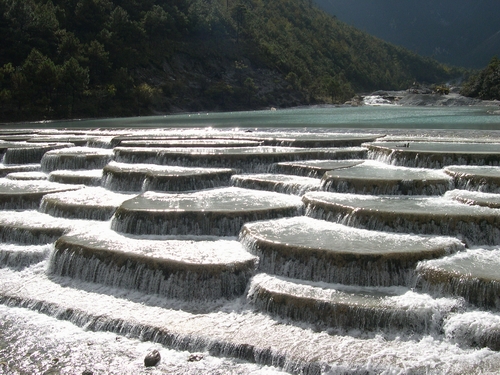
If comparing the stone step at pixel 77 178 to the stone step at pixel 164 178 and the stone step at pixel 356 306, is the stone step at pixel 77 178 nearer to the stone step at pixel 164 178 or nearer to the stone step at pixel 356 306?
the stone step at pixel 164 178

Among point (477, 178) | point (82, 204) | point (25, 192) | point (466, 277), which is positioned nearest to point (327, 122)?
point (477, 178)

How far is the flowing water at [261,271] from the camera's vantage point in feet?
25.4

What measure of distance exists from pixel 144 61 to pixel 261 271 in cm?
6815

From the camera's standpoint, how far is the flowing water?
7.74 metres

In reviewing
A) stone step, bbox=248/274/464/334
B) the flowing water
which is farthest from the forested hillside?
stone step, bbox=248/274/464/334

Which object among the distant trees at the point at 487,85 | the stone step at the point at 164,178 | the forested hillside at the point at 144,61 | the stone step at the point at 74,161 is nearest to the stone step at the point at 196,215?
the stone step at the point at 164,178

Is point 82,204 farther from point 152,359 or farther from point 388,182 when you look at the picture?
point 388,182

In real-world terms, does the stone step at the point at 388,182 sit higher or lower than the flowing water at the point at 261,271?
higher

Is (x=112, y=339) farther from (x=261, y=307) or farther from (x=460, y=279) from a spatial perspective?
(x=460, y=279)

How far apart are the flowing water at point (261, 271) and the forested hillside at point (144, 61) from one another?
3815cm

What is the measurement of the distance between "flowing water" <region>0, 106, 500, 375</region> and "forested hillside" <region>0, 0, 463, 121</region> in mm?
38150

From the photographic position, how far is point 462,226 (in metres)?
10.3

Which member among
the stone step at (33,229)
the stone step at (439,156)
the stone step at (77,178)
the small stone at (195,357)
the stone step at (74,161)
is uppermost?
the stone step at (439,156)

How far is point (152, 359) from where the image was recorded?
7715 millimetres
